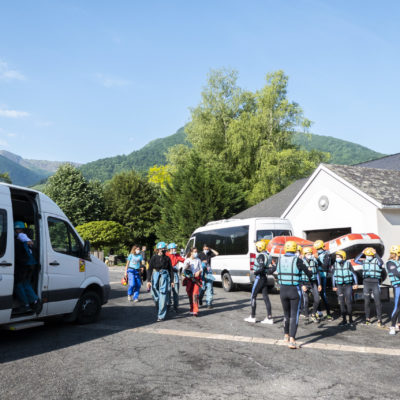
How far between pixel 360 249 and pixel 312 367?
19.8 ft

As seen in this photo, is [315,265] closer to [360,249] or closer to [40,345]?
[360,249]

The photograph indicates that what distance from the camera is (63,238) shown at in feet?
27.7

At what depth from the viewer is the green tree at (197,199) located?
1284 inches

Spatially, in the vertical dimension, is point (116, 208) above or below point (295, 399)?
above

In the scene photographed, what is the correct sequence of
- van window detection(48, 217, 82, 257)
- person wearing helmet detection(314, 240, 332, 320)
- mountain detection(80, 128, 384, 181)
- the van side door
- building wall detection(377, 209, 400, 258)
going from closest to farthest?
the van side door
van window detection(48, 217, 82, 257)
person wearing helmet detection(314, 240, 332, 320)
building wall detection(377, 209, 400, 258)
mountain detection(80, 128, 384, 181)

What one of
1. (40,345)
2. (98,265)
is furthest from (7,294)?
(98,265)

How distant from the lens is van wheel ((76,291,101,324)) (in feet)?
28.9

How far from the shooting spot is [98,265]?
9.38 metres

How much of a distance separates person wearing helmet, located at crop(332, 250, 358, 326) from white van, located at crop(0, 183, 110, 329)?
17.6 feet

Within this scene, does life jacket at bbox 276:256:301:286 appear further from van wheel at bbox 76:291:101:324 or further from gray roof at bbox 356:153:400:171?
gray roof at bbox 356:153:400:171

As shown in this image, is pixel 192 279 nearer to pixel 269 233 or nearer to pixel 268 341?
pixel 268 341

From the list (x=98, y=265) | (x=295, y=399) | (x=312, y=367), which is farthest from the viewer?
(x=98, y=265)

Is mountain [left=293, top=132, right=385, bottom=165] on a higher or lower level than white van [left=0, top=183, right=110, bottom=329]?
higher

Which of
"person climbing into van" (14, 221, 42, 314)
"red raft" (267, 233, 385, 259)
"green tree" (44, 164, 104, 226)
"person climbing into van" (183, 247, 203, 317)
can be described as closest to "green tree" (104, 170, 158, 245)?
"green tree" (44, 164, 104, 226)
